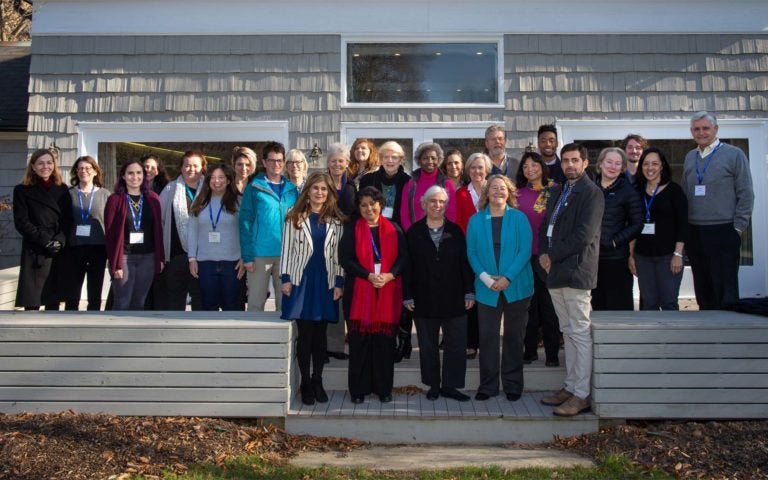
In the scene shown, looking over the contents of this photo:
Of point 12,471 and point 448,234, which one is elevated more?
point 448,234

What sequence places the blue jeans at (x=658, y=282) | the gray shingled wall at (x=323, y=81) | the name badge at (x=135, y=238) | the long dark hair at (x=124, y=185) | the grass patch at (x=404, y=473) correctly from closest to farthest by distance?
the grass patch at (x=404, y=473) < the blue jeans at (x=658, y=282) < the name badge at (x=135, y=238) < the long dark hair at (x=124, y=185) < the gray shingled wall at (x=323, y=81)

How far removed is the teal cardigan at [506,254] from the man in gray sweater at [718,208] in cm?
164

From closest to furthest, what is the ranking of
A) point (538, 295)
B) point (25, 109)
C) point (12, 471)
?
point (12, 471)
point (538, 295)
point (25, 109)

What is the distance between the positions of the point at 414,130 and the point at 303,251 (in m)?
3.30

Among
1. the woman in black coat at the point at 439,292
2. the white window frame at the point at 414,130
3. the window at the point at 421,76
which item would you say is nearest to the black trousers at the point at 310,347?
the woman in black coat at the point at 439,292

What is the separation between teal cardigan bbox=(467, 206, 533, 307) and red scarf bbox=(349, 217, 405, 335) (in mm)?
556

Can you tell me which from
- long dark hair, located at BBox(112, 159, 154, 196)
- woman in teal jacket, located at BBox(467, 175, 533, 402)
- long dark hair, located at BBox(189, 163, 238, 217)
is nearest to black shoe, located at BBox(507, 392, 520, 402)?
woman in teal jacket, located at BBox(467, 175, 533, 402)

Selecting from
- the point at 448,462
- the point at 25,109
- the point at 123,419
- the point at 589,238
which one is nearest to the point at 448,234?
the point at 589,238

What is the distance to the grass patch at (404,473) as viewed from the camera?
3.83 meters

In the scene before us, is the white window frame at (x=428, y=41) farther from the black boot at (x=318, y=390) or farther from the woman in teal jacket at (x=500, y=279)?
the black boot at (x=318, y=390)

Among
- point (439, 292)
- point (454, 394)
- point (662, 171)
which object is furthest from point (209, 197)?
point (662, 171)

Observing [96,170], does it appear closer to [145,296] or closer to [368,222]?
[145,296]

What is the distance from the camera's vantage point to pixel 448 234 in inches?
190

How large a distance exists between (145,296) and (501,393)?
2921mm
